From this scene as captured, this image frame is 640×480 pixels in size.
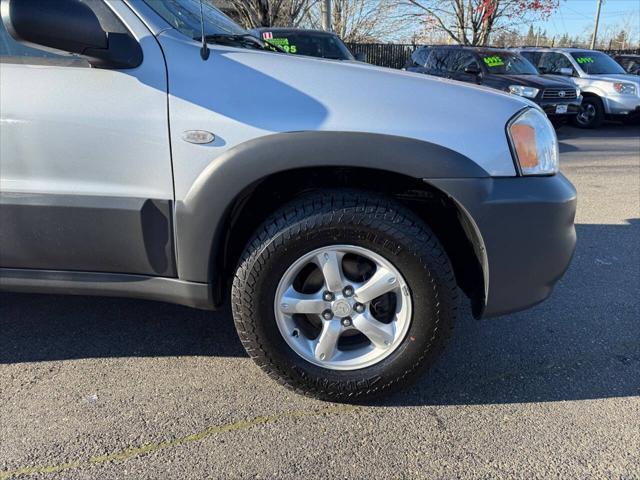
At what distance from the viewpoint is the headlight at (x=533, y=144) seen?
207 centimetres

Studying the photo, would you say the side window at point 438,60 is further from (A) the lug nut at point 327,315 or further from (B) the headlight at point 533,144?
(A) the lug nut at point 327,315

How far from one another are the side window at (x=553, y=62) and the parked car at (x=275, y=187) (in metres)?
11.1

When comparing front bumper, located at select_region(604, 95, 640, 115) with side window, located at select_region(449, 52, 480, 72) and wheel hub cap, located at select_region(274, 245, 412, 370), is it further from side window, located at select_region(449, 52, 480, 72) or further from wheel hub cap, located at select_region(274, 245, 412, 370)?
wheel hub cap, located at select_region(274, 245, 412, 370)

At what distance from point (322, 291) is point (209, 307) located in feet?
1.64

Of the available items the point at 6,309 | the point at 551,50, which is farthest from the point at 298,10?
the point at 6,309

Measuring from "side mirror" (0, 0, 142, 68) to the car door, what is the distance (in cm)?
4

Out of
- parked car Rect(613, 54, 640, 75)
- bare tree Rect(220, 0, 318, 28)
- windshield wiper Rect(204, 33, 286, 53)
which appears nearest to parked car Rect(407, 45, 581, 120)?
parked car Rect(613, 54, 640, 75)

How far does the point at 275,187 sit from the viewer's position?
226 centimetres

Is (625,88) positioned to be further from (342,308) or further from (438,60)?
(342,308)

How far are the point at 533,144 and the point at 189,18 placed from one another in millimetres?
1637

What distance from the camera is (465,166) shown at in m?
1.98

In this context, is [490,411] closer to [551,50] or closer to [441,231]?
[441,231]

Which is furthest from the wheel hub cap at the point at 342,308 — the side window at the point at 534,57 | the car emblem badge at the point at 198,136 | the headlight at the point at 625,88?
the side window at the point at 534,57

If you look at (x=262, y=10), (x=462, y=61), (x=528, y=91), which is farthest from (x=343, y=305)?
(x=262, y=10)
